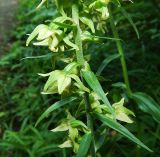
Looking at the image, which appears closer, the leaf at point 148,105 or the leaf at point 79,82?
the leaf at point 79,82

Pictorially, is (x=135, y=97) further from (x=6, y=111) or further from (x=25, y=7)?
(x=25, y=7)

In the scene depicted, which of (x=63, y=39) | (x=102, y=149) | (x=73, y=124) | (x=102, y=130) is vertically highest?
(x=63, y=39)

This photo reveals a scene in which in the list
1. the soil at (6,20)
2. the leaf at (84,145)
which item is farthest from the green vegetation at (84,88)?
the soil at (6,20)

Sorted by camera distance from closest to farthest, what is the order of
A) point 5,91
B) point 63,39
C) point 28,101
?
point 63,39, point 28,101, point 5,91

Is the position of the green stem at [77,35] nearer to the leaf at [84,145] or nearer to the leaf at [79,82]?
the leaf at [79,82]

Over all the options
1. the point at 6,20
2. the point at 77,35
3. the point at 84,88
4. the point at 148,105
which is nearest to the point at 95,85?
the point at 84,88

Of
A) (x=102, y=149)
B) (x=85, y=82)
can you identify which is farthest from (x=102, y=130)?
(x=102, y=149)

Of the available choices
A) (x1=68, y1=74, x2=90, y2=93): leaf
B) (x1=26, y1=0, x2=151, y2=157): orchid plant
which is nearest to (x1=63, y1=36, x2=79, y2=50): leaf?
(x1=26, y1=0, x2=151, y2=157): orchid plant
